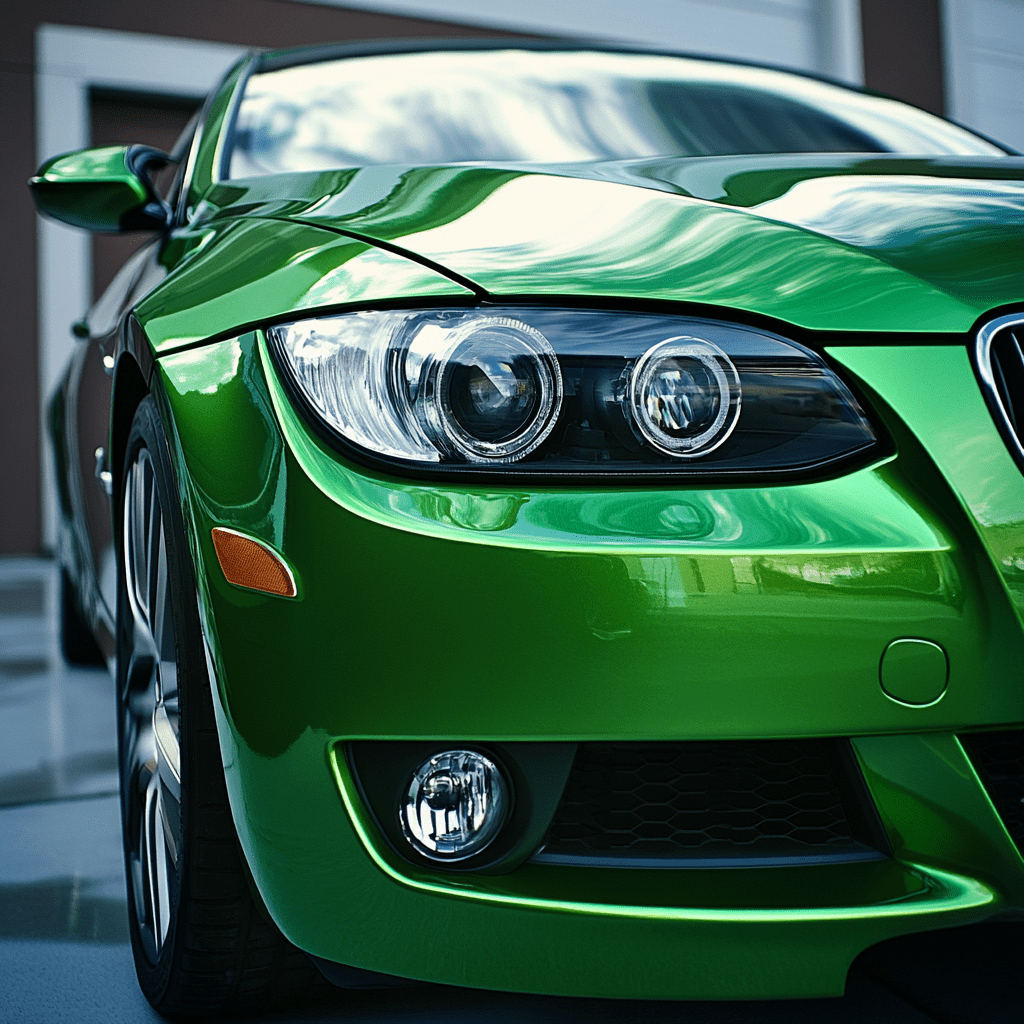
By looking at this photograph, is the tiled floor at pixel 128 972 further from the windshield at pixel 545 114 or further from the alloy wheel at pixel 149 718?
the windshield at pixel 545 114

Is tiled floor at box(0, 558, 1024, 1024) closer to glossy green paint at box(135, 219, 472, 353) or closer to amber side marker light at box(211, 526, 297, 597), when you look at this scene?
amber side marker light at box(211, 526, 297, 597)

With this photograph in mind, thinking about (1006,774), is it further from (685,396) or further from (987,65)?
(987,65)

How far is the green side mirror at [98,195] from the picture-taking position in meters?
1.80

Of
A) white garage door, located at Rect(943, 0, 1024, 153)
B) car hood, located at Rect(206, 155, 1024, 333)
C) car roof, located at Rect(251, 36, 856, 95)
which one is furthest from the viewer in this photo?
white garage door, located at Rect(943, 0, 1024, 153)

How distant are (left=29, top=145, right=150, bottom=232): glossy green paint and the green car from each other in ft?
2.61

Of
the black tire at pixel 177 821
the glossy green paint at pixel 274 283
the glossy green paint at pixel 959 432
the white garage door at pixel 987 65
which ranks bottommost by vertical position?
the black tire at pixel 177 821

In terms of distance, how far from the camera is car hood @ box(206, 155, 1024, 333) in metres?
0.99

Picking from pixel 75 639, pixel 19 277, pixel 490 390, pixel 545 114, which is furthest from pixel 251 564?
pixel 19 277

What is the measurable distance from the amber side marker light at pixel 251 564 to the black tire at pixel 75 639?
2319mm

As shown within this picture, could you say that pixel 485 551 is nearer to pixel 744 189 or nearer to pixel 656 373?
pixel 656 373

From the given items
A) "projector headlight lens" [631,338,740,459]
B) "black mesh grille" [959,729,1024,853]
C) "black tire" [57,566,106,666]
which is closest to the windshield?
"projector headlight lens" [631,338,740,459]

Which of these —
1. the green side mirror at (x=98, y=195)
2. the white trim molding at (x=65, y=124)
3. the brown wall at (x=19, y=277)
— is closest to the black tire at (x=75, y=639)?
the green side mirror at (x=98, y=195)

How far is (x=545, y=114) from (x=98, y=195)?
76 centimetres

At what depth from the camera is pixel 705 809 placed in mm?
969
